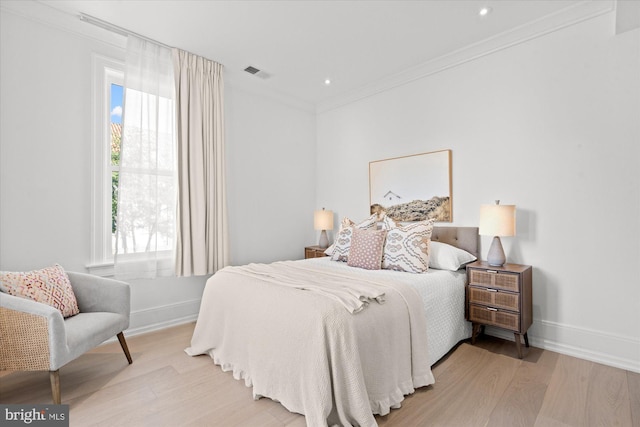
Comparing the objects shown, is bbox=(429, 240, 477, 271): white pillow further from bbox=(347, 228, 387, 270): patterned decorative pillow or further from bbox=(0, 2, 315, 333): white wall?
bbox=(0, 2, 315, 333): white wall

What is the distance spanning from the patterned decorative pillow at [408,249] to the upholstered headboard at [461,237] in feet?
1.33

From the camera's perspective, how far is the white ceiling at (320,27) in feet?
8.40

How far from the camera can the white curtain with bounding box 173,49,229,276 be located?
3.26 m

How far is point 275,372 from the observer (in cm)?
187

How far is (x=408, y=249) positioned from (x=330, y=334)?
4.74 feet

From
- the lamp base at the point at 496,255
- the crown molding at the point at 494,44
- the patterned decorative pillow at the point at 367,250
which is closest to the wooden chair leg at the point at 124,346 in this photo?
the patterned decorative pillow at the point at 367,250

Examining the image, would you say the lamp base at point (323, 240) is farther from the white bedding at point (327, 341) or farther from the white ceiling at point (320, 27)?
the white ceiling at point (320, 27)

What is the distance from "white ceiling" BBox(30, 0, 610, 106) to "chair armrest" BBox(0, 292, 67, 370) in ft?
7.87

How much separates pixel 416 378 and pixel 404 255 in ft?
3.49

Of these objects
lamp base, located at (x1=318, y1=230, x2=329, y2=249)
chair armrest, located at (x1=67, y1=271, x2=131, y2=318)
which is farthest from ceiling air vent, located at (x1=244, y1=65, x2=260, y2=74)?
chair armrest, located at (x1=67, y1=271, x2=131, y2=318)

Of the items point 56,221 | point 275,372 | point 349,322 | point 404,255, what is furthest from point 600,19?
point 56,221


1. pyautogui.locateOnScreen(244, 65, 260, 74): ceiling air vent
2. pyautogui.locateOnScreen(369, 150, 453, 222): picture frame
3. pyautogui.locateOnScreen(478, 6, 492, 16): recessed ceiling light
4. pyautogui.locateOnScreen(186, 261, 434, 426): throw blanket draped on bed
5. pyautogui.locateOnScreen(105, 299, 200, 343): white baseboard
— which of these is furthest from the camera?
pyautogui.locateOnScreen(244, 65, 260, 74): ceiling air vent

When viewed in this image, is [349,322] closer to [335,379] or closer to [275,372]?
[335,379]

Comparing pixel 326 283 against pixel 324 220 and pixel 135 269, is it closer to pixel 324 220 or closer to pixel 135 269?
pixel 135 269
